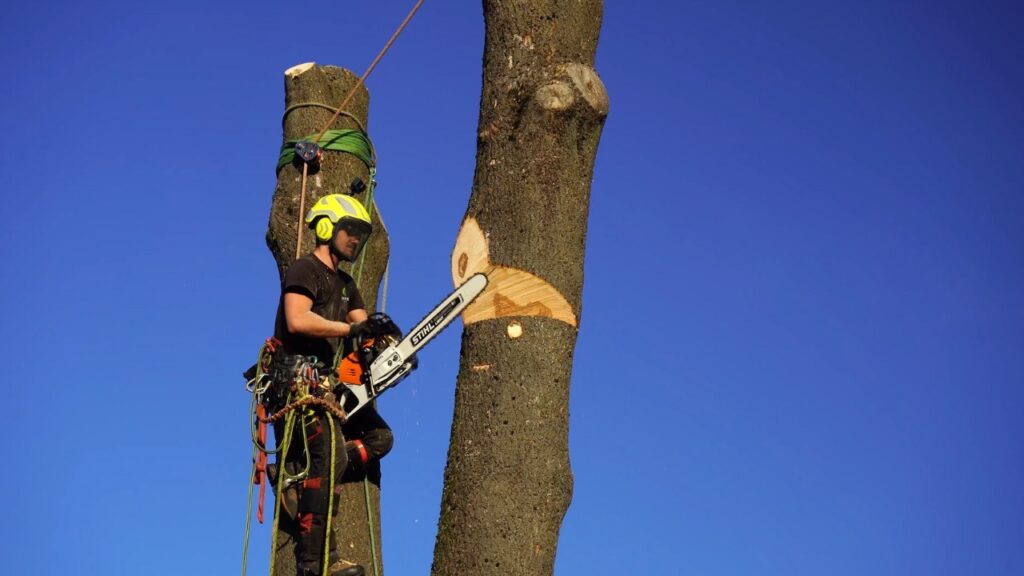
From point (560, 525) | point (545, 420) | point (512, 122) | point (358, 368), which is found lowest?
point (560, 525)

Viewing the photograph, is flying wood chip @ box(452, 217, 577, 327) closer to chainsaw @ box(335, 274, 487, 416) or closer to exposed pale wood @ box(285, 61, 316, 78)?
chainsaw @ box(335, 274, 487, 416)

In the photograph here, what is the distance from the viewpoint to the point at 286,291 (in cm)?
499

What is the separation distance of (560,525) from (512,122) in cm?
159

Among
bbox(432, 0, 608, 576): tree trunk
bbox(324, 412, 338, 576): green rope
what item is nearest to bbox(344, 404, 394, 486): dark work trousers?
bbox(324, 412, 338, 576): green rope

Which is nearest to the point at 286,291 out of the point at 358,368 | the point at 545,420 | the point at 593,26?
the point at 358,368

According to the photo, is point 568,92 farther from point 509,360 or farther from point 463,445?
point 463,445

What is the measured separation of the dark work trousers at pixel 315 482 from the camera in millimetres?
4902

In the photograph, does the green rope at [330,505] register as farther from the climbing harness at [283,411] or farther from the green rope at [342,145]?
the green rope at [342,145]

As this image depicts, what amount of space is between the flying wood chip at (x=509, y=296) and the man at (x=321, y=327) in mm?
613

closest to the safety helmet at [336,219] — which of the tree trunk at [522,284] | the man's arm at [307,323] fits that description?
the man's arm at [307,323]

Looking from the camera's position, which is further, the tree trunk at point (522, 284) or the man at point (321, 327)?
the man at point (321, 327)

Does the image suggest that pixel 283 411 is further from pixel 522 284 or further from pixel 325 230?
pixel 522 284

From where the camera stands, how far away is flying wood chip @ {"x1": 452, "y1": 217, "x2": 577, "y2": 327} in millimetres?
4508

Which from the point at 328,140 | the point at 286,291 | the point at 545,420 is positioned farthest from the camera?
the point at 328,140
